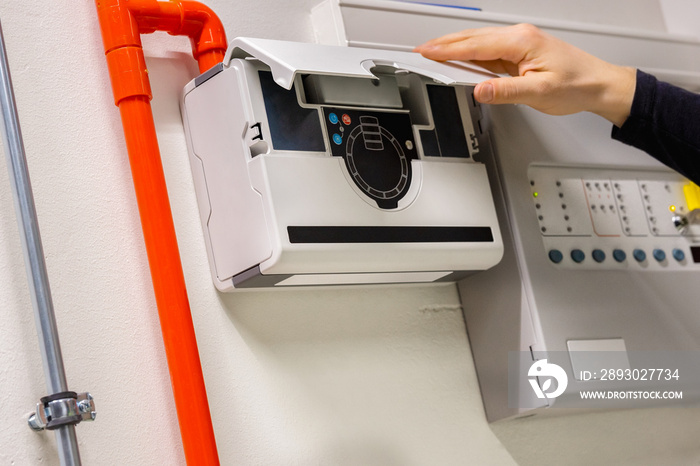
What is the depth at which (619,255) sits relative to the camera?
1162mm

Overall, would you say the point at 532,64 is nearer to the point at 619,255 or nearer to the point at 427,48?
the point at 427,48

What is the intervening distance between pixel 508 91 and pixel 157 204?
438 mm

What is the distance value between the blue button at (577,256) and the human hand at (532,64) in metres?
0.22

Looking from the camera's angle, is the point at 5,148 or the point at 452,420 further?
the point at 452,420

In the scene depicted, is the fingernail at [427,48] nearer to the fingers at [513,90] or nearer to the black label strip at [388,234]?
the fingers at [513,90]

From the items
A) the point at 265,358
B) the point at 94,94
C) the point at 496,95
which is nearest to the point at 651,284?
the point at 496,95

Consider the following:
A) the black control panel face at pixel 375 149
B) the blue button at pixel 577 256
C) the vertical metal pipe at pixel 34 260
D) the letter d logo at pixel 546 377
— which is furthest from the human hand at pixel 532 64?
the vertical metal pipe at pixel 34 260

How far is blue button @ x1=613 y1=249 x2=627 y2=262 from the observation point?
116 centimetres

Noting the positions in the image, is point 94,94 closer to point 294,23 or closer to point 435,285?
point 294,23

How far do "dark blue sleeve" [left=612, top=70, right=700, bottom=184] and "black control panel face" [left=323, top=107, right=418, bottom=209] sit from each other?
12.5 inches

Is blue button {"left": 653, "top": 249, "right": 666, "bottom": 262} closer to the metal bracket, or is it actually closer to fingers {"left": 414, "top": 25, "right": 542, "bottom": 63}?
fingers {"left": 414, "top": 25, "right": 542, "bottom": 63}

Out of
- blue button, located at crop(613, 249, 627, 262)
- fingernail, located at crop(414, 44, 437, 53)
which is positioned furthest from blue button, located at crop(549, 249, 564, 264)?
fingernail, located at crop(414, 44, 437, 53)

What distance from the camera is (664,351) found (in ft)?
3.71

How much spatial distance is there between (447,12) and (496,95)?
1.04 ft
